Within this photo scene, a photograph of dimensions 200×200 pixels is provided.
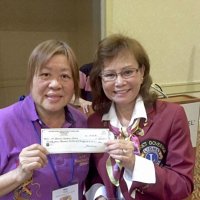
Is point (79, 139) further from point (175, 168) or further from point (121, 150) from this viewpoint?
point (175, 168)

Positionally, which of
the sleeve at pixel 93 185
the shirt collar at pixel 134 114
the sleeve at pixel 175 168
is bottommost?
the sleeve at pixel 93 185

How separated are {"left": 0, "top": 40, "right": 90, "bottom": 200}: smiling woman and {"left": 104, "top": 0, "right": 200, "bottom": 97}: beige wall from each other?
1.66 metres

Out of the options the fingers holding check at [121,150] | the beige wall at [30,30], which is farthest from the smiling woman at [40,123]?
the beige wall at [30,30]

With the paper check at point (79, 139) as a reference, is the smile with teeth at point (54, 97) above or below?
above

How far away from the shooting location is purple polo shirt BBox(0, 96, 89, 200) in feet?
3.78

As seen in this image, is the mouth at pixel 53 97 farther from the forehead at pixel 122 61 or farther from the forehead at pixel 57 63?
the forehead at pixel 122 61

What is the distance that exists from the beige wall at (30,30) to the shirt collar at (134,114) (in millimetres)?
2645

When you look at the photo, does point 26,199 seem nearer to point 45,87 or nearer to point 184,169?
point 45,87

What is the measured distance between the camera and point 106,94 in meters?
1.34

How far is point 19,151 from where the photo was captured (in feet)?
3.78

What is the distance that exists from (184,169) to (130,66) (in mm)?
493

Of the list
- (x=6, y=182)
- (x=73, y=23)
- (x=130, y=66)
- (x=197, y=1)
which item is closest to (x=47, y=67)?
(x=130, y=66)

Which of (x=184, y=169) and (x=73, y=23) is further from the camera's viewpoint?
(x=73, y=23)

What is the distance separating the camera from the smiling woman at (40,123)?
1151 mm
